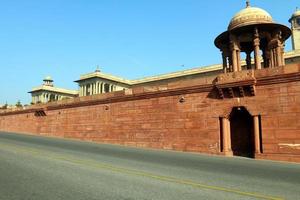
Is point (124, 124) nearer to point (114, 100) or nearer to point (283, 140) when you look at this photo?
point (114, 100)

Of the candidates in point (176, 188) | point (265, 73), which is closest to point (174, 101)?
point (265, 73)

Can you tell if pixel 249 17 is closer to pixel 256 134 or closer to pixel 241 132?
pixel 241 132

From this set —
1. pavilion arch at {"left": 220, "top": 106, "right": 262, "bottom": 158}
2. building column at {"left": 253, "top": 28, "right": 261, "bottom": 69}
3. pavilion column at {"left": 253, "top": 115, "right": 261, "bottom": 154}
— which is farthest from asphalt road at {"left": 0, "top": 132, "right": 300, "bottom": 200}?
building column at {"left": 253, "top": 28, "right": 261, "bottom": 69}

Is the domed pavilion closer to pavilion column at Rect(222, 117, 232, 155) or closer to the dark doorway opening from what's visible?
the dark doorway opening

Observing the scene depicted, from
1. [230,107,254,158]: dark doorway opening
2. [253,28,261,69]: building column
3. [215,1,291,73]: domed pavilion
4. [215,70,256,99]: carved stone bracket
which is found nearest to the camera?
[215,70,256,99]: carved stone bracket

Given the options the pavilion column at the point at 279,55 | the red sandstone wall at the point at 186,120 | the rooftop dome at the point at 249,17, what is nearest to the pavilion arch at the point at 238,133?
the red sandstone wall at the point at 186,120

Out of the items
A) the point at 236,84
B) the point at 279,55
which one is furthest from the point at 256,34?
the point at 236,84

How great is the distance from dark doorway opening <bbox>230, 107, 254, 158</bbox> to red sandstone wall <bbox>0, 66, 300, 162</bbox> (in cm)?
114

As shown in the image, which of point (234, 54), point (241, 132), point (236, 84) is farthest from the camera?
point (234, 54)

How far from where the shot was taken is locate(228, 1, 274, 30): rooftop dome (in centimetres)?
1925

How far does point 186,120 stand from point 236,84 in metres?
3.85

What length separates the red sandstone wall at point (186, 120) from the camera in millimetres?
14164

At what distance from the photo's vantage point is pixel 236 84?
1571 cm

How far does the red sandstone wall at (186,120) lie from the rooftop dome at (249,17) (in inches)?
207
